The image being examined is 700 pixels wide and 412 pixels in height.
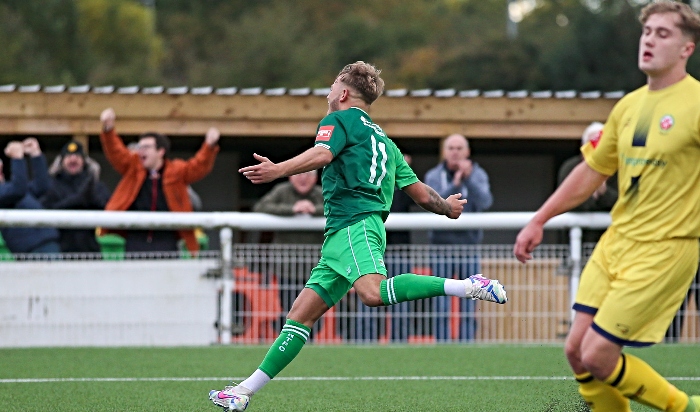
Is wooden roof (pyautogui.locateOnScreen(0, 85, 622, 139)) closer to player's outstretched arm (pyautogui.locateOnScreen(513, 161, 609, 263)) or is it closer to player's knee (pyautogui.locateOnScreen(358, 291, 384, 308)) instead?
player's knee (pyautogui.locateOnScreen(358, 291, 384, 308))

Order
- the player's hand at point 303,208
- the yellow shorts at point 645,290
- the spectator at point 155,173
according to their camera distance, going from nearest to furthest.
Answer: the yellow shorts at point 645,290, the player's hand at point 303,208, the spectator at point 155,173

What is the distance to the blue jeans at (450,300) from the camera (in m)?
10.1

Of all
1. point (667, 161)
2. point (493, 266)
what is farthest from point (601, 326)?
point (493, 266)

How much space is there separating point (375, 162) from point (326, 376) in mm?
2405

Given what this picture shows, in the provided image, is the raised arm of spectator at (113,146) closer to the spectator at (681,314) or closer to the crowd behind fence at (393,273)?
the crowd behind fence at (393,273)

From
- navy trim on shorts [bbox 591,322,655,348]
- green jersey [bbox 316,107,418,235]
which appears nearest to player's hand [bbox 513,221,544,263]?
navy trim on shorts [bbox 591,322,655,348]

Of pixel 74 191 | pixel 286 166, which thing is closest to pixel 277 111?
pixel 74 191

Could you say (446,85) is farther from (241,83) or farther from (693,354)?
(693,354)

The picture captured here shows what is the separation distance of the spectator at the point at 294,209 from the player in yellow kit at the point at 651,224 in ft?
18.7

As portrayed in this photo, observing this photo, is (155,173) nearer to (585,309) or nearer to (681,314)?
(681,314)

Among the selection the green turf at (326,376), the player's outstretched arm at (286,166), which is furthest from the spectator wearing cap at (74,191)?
the player's outstretched arm at (286,166)

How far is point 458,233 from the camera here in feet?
34.9

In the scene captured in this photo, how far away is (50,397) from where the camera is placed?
22.0 feet

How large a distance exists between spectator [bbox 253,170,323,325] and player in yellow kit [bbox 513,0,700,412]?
18.7 feet
